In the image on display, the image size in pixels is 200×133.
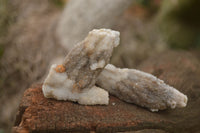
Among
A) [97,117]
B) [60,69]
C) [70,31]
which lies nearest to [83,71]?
[60,69]

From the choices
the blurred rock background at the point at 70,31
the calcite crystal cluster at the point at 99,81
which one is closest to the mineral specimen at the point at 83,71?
the calcite crystal cluster at the point at 99,81

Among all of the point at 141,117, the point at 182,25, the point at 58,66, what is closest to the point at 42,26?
the point at 182,25

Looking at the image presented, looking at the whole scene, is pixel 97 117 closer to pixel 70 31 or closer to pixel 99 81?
pixel 99 81

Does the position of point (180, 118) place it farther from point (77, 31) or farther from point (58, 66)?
point (77, 31)

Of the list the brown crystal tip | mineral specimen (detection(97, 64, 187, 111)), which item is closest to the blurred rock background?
mineral specimen (detection(97, 64, 187, 111))

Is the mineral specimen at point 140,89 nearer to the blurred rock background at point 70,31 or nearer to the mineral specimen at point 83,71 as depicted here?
the mineral specimen at point 83,71

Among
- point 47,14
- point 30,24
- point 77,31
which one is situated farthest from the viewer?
point 47,14

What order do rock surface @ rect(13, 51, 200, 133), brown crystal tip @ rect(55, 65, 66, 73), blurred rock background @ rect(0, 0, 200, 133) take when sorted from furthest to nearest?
blurred rock background @ rect(0, 0, 200, 133) → brown crystal tip @ rect(55, 65, 66, 73) → rock surface @ rect(13, 51, 200, 133)

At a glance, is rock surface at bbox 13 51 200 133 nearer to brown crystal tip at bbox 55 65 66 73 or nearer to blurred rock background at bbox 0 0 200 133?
brown crystal tip at bbox 55 65 66 73
